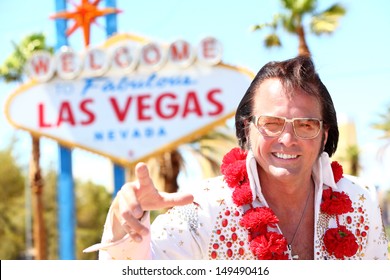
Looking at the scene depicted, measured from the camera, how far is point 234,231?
106 inches

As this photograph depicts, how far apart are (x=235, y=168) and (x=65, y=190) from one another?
10.5m

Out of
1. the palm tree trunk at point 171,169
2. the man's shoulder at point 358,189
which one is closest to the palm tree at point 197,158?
the palm tree trunk at point 171,169

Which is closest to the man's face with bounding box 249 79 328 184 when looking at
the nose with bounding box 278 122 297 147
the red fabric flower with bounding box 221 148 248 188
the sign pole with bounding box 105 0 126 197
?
the nose with bounding box 278 122 297 147

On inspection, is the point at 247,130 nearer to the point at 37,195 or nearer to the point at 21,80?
the point at 37,195

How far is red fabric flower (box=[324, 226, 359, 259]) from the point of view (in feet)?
8.90

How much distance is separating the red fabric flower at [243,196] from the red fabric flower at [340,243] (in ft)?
1.03

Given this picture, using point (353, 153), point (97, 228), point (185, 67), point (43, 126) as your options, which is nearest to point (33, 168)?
point (43, 126)

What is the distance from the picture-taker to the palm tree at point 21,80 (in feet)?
56.3

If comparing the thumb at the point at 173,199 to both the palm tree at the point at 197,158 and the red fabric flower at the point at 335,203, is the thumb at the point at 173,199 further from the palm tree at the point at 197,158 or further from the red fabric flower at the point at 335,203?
the palm tree at the point at 197,158

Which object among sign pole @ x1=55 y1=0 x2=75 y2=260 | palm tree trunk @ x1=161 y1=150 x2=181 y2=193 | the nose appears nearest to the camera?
the nose

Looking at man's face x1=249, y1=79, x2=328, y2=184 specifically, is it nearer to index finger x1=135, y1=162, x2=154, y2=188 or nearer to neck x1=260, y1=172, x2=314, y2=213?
neck x1=260, y1=172, x2=314, y2=213

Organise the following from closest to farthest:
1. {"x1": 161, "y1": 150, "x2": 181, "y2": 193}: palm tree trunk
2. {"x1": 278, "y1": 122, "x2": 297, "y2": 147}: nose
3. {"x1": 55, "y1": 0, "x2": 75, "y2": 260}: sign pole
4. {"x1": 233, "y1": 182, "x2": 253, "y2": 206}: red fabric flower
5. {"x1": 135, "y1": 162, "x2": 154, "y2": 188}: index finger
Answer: {"x1": 135, "y1": 162, "x2": 154, "y2": 188}: index finger
{"x1": 278, "y1": 122, "x2": 297, "y2": 147}: nose
{"x1": 233, "y1": 182, "x2": 253, "y2": 206}: red fabric flower
{"x1": 55, "y1": 0, "x2": 75, "y2": 260}: sign pole
{"x1": 161, "y1": 150, "x2": 181, "y2": 193}: palm tree trunk

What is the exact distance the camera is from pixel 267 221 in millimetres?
2633

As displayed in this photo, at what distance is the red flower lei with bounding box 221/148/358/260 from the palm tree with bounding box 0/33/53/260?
14546 millimetres
